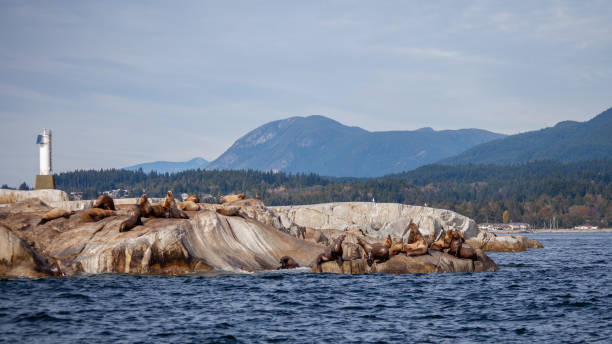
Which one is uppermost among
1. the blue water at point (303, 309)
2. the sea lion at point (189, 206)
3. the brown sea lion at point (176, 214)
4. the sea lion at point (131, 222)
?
the sea lion at point (189, 206)

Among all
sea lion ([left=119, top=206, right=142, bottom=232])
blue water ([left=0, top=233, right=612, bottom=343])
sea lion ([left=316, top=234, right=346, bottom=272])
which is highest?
sea lion ([left=119, top=206, right=142, bottom=232])

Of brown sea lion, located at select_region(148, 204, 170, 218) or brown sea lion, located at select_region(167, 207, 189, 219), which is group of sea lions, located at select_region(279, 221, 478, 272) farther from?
brown sea lion, located at select_region(148, 204, 170, 218)

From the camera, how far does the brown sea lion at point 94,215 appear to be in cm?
4144

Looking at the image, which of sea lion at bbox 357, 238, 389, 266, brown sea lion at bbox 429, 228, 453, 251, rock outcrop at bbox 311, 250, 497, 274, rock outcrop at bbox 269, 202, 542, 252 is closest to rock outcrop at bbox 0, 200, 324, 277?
rock outcrop at bbox 311, 250, 497, 274

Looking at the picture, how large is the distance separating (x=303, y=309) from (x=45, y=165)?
3990 centimetres

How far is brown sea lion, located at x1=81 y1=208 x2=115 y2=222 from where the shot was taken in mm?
41438

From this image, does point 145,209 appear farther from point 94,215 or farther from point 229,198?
point 229,198

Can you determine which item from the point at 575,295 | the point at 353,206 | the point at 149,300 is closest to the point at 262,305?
the point at 149,300

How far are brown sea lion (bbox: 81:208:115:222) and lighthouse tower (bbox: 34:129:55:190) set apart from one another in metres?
19.2

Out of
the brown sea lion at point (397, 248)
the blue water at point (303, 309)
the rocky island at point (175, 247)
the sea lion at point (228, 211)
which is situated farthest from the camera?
the sea lion at point (228, 211)

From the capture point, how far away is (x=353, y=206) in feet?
292

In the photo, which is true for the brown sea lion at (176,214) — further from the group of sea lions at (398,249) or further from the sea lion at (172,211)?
the group of sea lions at (398,249)

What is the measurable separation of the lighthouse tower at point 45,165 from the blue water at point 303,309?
88.4 feet

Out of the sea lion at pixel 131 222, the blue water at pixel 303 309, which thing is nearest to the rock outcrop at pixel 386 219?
the sea lion at pixel 131 222
